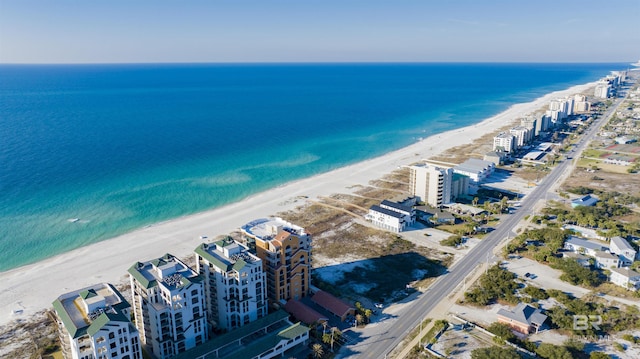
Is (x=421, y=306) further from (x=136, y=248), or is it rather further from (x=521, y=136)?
(x=521, y=136)

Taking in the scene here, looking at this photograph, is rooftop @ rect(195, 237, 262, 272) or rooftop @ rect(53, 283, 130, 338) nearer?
rooftop @ rect(53, 283, 130, 338)

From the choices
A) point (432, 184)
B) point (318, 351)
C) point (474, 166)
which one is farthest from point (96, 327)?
point (474, 166)

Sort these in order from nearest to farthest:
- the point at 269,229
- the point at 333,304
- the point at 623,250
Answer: the point at 333,304 → the point at 269,229 → the point at 623,250

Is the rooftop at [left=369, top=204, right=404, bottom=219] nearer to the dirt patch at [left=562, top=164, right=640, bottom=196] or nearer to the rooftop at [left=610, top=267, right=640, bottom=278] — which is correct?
the rooftop at [left=610, top=267, right=640, bottom=278]

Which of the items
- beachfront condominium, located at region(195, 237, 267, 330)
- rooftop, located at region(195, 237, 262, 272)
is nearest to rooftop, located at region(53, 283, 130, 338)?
rooftop, located at region(195, 237, 262, 272)

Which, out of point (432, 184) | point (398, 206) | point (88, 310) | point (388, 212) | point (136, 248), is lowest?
point (136, 248)

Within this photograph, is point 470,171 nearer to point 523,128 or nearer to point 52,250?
point 523,128

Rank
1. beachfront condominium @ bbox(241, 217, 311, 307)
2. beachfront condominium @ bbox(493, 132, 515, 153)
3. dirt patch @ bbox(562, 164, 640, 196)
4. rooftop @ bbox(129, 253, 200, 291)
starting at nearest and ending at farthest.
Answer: rooftop @ bbox(129, 253, 200, 291) → beachfront condominium @ bbox(241, 217, 311, 307) → dirt patch @ bbox(562, 164, 640, 196) → beachfront condominium @ bbox(493, 132, 515, 153)
